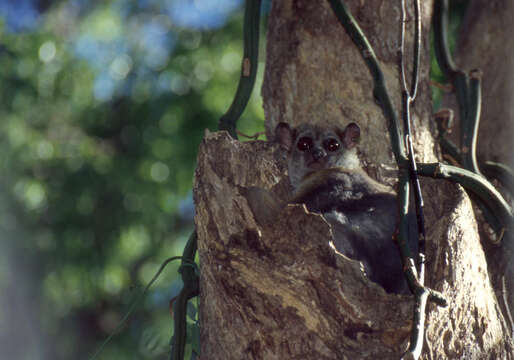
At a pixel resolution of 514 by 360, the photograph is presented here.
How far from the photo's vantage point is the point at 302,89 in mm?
2648

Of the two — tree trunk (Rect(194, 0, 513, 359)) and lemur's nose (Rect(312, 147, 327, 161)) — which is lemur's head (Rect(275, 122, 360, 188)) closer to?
lemur's nose (Rect(312, 147, 327, 161))

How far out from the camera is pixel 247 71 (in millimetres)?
2537

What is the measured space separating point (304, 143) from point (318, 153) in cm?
11

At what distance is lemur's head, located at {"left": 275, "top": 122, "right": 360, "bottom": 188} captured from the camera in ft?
8.84

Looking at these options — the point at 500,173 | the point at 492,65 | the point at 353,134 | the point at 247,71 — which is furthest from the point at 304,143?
the point at 492,65

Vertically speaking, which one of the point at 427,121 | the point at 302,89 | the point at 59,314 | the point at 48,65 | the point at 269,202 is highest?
the point at 48,65

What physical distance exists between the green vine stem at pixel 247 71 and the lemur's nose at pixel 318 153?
623 mm

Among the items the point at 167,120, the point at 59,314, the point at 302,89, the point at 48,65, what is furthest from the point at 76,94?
the point at 302,89

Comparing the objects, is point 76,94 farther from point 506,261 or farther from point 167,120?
point 506,261

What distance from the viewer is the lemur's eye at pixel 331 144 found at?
2.89 metres

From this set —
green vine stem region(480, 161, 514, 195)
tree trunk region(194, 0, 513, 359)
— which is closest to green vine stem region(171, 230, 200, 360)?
tree trunk region(194, 0, 513, 359)

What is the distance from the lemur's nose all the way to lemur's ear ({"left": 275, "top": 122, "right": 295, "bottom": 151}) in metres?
0.16

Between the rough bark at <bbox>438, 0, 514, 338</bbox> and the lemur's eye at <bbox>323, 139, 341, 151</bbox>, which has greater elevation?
the rough bark at <bbox>438, 0, 514, 338</bbox>

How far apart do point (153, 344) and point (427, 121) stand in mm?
1428
